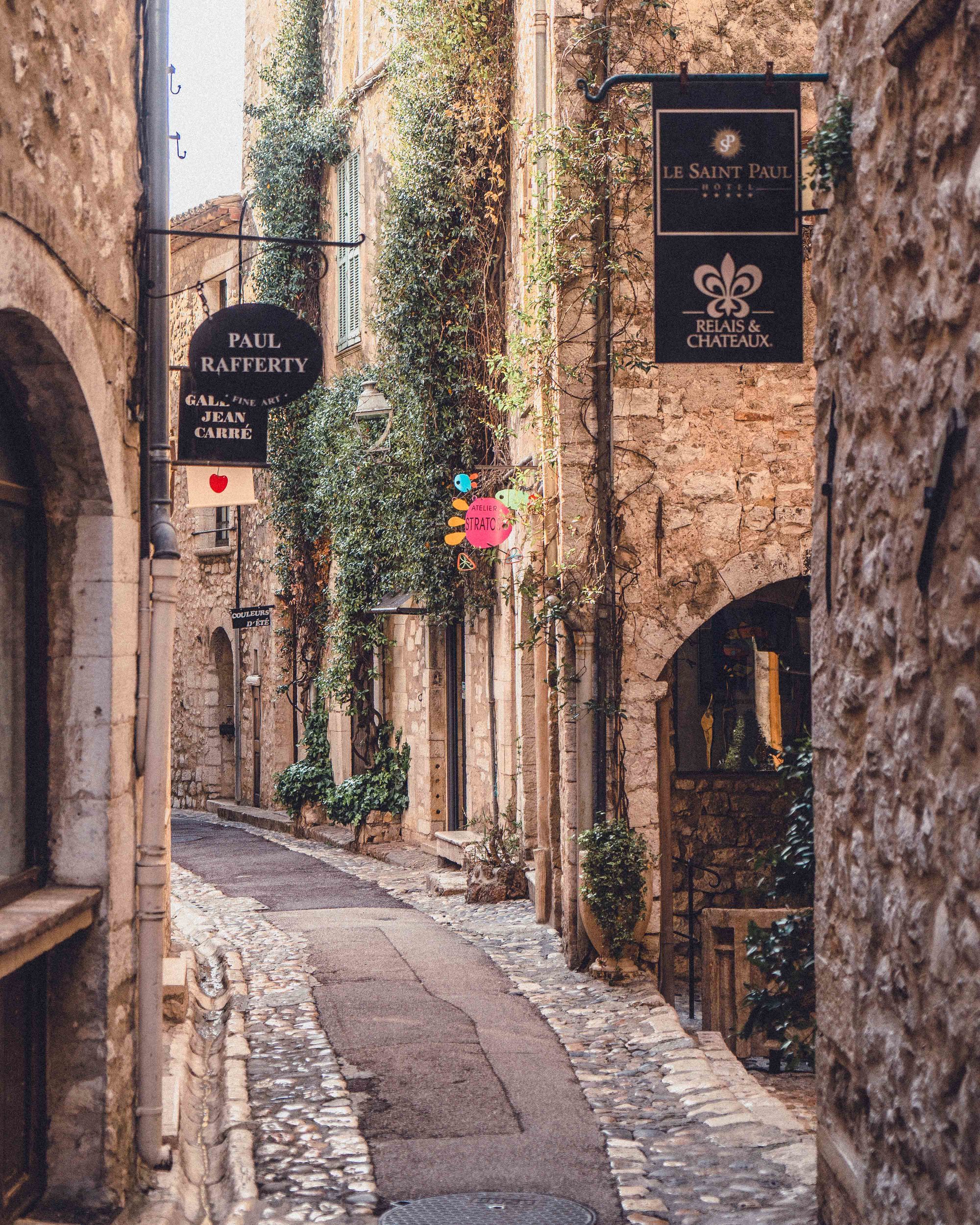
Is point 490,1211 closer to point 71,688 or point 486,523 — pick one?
point 71,688

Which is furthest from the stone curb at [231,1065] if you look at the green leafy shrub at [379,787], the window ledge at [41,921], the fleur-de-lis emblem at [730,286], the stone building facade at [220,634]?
the stone building facade at [220,634]

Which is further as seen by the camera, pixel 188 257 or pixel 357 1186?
pixel 188 257

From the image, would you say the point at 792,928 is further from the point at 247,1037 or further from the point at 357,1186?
the point at 247,1037

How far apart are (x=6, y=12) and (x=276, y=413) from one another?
15600mm

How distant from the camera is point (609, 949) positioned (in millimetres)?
8883

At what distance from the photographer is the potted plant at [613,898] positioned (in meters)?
8.82

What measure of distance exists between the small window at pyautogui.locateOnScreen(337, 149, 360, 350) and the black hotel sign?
467 inches

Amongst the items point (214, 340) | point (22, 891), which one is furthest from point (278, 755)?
point (22, 891)

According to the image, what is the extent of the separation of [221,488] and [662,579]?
9.84 feet

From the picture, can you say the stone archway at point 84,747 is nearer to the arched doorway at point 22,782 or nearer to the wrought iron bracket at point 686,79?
the arched doorway at point 22,782

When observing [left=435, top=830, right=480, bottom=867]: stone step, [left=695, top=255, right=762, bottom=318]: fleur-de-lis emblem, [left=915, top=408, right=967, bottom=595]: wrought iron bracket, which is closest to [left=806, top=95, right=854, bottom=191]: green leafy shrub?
[left=915, top=408, right=967, bottom=595]: wrought iron bracket

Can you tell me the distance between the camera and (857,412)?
4.06 metres

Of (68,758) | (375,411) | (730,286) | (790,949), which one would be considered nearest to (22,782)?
(68,758)

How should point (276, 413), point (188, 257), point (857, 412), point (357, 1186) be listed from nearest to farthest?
1. point (857, 412)
2. point (357, 1186)
3. point (276, 413)
4. point (188, 257)
